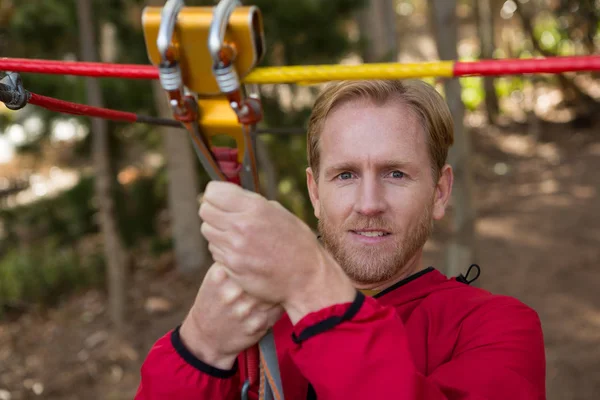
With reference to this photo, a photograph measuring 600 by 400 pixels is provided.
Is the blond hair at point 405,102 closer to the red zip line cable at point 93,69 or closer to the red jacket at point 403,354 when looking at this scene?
the red jacket at point 403,354

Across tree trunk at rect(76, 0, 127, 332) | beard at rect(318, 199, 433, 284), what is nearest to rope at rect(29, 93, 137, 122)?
beard at rect(318, 199, 433, 284)

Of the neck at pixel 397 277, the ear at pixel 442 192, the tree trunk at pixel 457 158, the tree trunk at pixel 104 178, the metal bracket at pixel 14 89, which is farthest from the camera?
the tree trunk at pixel 104 178

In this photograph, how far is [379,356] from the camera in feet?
3.19

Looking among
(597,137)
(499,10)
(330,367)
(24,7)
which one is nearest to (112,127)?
(24,7)

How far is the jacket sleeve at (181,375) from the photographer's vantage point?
1164mm

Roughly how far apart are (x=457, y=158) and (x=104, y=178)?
2703 millimetres

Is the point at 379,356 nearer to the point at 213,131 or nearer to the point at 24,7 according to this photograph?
the point at 213,131

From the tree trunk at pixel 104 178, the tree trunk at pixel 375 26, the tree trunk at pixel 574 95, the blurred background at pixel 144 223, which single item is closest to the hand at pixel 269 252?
the blurred background at pixel 144 223

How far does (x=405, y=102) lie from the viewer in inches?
56.0

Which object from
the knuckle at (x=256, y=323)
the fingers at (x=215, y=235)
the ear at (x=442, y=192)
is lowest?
the ear at (x=442, y=192)

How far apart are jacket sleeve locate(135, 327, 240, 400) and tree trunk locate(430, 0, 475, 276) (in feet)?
9.33

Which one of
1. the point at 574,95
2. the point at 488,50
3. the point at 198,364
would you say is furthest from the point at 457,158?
the point at 574,95

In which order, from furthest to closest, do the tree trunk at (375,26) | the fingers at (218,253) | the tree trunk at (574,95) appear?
the tree trunk at (574,95) < the tree trunk at (375,26) < the fingers at (218,253)

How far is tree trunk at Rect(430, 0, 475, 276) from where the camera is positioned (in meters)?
3.98
